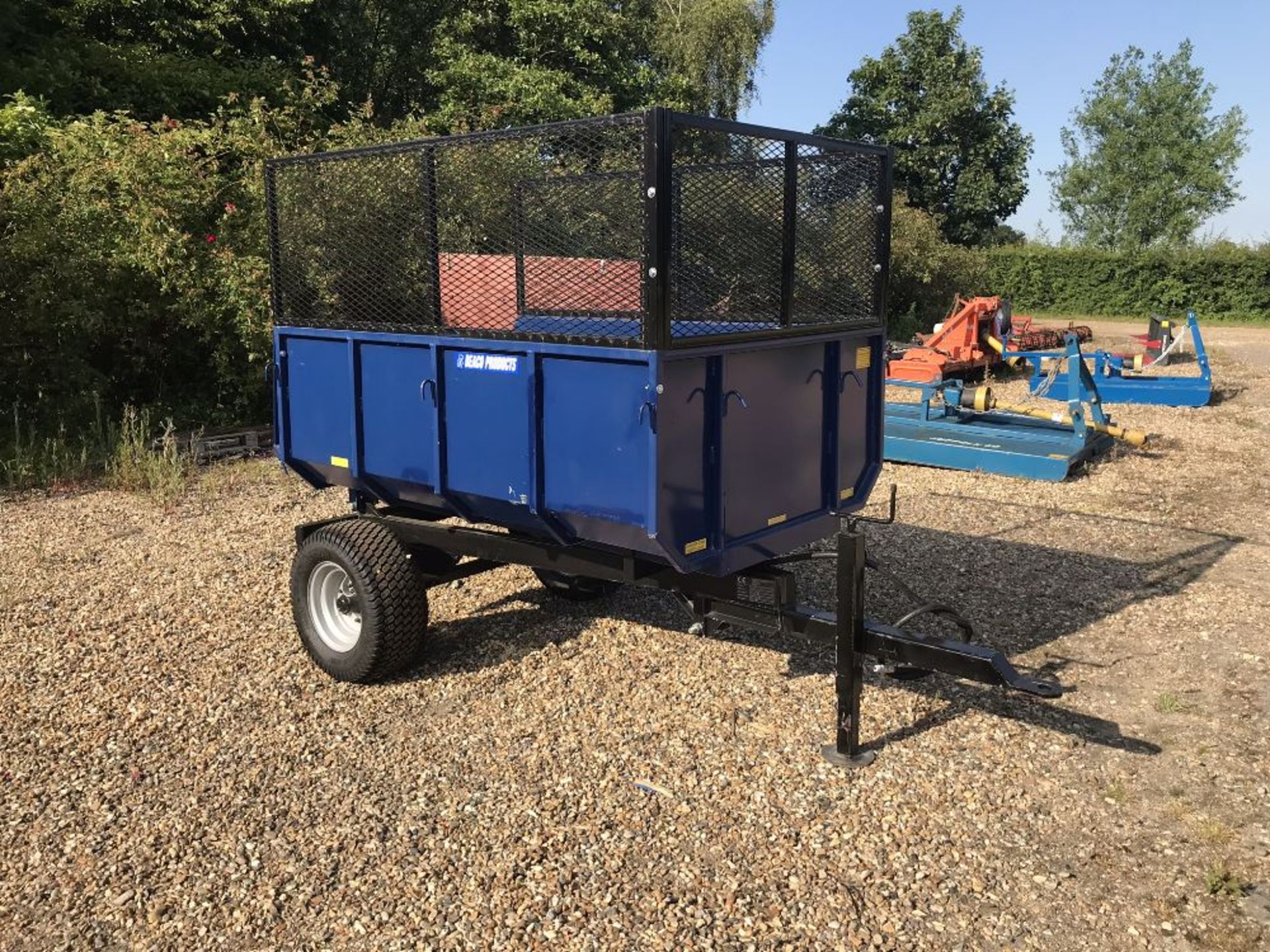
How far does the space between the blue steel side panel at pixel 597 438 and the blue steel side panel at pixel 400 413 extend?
686 millimetres

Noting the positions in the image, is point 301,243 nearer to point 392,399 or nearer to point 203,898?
point 392,399

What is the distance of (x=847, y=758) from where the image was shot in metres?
3.90

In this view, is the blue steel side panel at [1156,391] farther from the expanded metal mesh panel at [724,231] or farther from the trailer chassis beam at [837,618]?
the trailer chassis beam at [837,618]

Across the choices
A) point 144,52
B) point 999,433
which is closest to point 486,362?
point 999,433

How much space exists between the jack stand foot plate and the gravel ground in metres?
0.06

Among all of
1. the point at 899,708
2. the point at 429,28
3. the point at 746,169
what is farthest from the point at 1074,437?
the point at 429,28

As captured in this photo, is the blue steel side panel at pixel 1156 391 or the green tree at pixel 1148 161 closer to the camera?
the blue steel side panel at pixel 1156 391

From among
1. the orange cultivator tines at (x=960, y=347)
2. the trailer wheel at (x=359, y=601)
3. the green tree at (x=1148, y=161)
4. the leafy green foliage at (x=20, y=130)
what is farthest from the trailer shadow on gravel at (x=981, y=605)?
the green tree at (x=1148, y=161)

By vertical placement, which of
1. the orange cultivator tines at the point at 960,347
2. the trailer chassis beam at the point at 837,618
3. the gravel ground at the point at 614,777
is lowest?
the gravel ground at the point at 614,777

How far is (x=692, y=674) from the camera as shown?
475 cm

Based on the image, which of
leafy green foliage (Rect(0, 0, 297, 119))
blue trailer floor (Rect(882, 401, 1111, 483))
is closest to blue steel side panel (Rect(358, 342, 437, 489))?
blue trailer floor (Rect(882, 401, 1111, 483))

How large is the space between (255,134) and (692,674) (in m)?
8.96

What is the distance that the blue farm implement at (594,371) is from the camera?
11.9 ft

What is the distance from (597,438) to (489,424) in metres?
0.61
